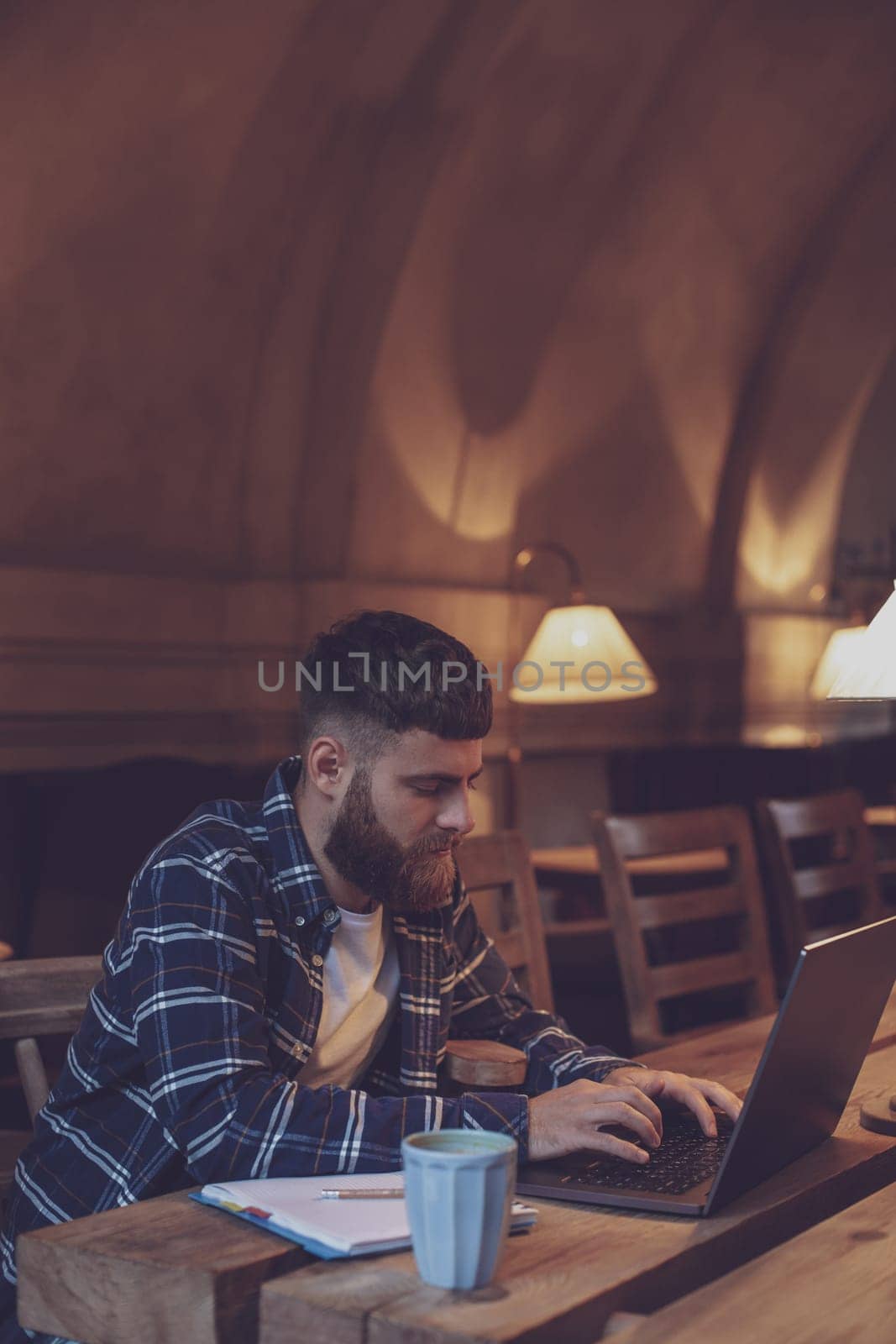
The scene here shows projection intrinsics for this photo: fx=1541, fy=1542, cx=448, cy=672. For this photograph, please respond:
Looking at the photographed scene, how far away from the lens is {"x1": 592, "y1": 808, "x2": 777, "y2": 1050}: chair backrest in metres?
2.91

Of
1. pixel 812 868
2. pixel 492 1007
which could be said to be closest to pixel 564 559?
pixel 812 868

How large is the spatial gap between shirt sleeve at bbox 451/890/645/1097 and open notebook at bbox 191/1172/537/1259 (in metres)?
0.58

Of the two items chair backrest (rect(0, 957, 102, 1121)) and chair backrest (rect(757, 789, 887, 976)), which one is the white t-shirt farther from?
chair backrest (rect(757, 789, 887, 976))

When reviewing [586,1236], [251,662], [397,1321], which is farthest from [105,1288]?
[251,662]

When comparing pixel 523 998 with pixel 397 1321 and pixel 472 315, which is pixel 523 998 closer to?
pixel 397 1321

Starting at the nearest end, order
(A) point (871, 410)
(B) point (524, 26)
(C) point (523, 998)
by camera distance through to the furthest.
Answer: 1. (C) point (523, 998)
2. (B) point (524, 26)
3. (A) point (871, 410)

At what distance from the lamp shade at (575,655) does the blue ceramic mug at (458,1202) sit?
3.89 metres

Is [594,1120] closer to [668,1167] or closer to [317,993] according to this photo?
[668,1167]

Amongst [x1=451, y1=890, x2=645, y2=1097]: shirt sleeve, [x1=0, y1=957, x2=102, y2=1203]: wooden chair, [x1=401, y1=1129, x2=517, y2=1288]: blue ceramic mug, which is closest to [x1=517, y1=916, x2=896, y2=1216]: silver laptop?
[x1=401, y1=1129, x2=517, y2=1288]: blue ceramic mug

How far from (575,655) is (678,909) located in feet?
6.88

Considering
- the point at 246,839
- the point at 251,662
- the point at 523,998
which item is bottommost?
the point at 523,998

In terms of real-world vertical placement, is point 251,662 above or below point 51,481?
below

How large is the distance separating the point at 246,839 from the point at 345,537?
3.93m

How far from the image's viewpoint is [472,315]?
582 cm
